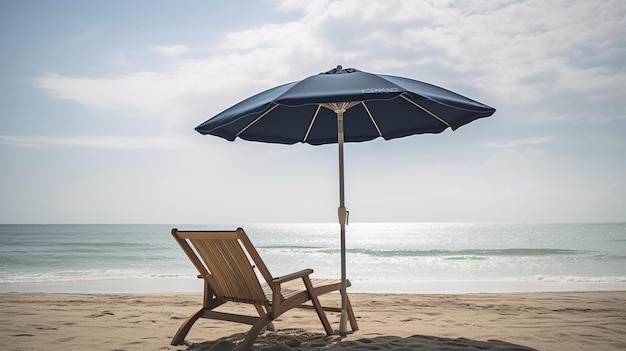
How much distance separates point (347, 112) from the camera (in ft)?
15.8

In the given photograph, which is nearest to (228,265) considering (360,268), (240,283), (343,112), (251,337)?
(240,283)

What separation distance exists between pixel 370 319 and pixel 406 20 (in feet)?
17.4

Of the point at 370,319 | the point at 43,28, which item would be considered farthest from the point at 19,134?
the point at 370,319

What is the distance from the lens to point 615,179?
24.9 meters

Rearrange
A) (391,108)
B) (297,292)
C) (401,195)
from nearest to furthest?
1. (297,292)
2. (391,108)
3. (401,195)

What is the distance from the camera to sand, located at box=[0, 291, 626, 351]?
365cm

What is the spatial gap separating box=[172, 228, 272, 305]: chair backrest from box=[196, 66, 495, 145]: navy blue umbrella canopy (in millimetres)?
763

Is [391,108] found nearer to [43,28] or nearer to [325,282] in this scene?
[325,282]

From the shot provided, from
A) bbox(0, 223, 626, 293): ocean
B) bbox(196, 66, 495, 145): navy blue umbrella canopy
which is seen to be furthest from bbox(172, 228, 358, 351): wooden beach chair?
bbox(0, 223, 626, 293): ocean

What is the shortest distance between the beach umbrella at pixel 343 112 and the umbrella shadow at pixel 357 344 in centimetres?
29

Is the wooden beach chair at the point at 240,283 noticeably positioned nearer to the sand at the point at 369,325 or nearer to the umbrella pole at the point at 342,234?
the umbrella pole at the point at 342,234

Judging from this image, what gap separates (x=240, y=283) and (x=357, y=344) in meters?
0.88

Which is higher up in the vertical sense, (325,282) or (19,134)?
(19,134)

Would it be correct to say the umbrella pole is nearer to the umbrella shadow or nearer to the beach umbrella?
the beach umbrella
